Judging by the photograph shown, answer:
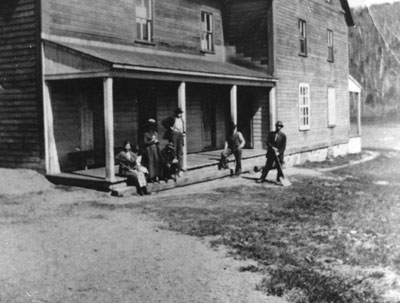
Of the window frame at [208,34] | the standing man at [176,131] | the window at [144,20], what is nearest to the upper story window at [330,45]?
the window frame at [208,34]

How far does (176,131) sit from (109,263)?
760 cm

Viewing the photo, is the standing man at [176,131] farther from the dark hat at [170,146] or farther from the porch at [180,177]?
the porch at [180,177]

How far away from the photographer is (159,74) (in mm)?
13461

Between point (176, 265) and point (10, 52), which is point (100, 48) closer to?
point (10, 52)

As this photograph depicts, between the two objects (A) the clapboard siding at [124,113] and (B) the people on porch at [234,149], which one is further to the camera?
(B) the people on porch at [234,149]

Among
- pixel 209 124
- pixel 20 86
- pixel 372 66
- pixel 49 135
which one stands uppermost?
pixel 372 66

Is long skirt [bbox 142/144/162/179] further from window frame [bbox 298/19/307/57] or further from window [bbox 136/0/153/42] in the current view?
window frame [bbox 298/19/307/57]

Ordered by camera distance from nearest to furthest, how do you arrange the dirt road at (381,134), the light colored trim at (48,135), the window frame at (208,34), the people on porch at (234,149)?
the light colored trim at (48,135), the people on porch at (234,149), the window frame at (208,34), the dirt road at (381,134)

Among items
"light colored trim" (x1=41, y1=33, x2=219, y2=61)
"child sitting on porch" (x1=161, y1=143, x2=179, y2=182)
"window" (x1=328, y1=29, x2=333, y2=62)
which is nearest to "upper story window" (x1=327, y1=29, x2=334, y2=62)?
"window" (x1=328, y1=29, x2=333, y2=62)

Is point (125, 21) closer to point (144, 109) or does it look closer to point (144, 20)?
point (144, 20)

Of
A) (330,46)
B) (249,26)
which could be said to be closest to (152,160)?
(249,26)

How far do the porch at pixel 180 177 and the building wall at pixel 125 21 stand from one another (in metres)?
3.81

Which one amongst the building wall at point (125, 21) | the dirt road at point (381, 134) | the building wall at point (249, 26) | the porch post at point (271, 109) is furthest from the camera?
the dirt road at point (381, 134)

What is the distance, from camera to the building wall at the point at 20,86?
42.7 ft
